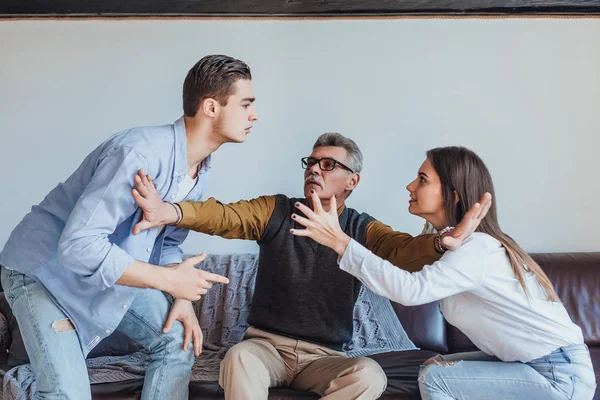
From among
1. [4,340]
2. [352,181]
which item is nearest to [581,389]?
[352,181]

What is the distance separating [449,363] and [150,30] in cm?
223

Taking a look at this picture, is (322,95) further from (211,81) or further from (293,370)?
(293,370)

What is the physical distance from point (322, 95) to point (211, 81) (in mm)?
1254

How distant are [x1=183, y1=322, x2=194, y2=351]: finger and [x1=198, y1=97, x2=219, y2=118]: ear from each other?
692 mm

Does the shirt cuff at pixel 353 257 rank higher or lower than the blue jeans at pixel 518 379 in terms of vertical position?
higher

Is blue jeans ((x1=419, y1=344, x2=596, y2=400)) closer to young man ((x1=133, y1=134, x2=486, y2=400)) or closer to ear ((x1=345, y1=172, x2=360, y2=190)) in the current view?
young man ((x1=133, y1=134, x2=486, y2=400))

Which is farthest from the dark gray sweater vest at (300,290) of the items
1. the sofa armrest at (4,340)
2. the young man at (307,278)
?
the sofa armrest at (4,340)

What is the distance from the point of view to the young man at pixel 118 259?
5.96 ft

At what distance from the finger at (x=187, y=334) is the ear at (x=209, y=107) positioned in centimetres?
69

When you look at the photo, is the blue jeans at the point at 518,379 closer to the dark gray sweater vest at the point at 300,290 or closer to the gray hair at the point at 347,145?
the dark gray sweater vest at the point at 300,290

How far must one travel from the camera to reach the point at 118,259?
179 cm

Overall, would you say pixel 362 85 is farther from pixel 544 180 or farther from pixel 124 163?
pixel 124 163

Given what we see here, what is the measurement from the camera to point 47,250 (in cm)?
192

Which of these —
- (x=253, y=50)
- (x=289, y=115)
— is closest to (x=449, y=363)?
(x=289, y=115)
